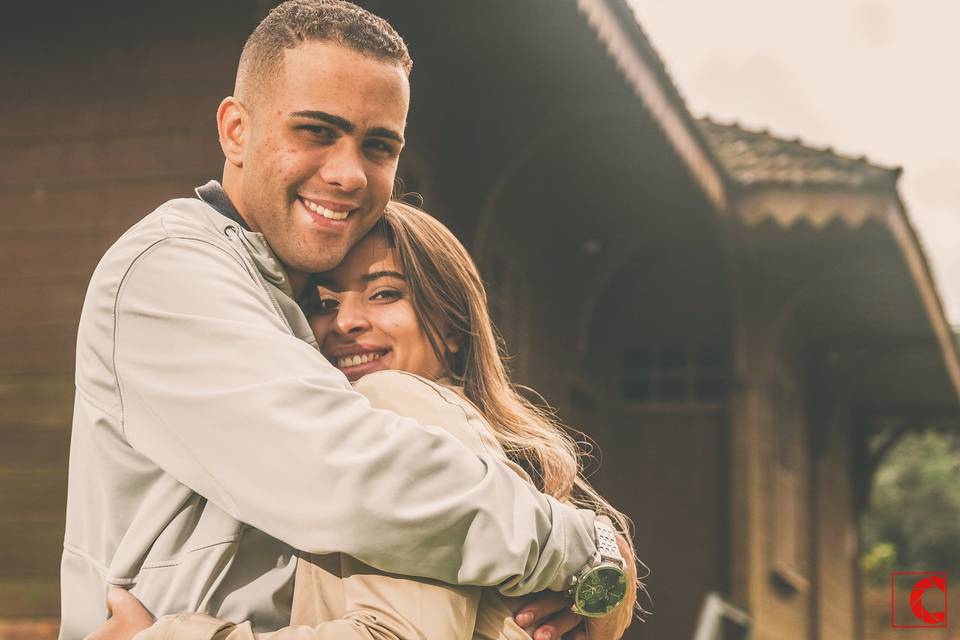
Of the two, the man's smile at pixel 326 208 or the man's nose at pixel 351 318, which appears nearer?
the man's smile at pixel 326 208

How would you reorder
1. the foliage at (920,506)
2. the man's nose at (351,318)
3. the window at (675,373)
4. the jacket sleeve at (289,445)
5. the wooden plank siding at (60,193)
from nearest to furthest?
the jacket sleeve at (289,445) → the man's nose at (351,318) → the wooden plank siding at (60,193) → the window at (675,373) → the foliage at (920,506)

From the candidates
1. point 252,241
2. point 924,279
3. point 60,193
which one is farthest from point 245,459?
point 924,279

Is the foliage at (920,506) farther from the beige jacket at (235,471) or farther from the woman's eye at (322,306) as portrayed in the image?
the beige jacket at (235,471)

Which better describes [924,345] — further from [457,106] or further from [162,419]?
[162,419]

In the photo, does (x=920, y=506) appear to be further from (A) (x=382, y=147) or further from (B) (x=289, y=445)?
(B) (x=289, y=445)

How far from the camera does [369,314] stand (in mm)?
2549

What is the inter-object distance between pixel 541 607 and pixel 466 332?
65 cm

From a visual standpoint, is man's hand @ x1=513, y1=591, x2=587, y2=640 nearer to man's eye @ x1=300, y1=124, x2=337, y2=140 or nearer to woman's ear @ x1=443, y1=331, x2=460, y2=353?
woman's ear @ x1=443, y1=331, x2=460, y2=353

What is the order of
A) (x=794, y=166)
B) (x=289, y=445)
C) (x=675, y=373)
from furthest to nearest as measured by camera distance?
1. (x=675, y=373)
2. (x=794, y=166)
3. (x=289, y=445)

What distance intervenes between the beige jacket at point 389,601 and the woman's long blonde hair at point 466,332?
0.78ft

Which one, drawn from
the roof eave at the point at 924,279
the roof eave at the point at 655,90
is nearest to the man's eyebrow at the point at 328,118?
the roof eave at the point at 655,90

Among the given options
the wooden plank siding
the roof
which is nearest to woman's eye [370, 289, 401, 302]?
the wooden plank siding

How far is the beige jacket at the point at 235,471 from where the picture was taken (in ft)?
6.16

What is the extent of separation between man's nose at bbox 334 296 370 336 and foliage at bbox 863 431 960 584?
135 ft
